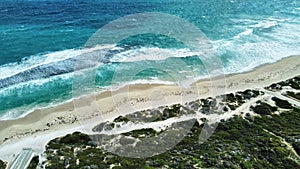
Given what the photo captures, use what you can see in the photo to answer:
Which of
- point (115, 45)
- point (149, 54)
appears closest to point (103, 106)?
point (149, 54)

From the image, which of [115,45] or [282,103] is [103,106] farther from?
[282,103]

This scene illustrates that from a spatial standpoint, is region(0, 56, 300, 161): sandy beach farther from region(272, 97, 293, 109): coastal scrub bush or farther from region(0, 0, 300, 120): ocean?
region(272, 97, 293, 109): coastal scrub bush

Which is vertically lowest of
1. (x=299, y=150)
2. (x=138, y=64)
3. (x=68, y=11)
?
(x=299, y=150)

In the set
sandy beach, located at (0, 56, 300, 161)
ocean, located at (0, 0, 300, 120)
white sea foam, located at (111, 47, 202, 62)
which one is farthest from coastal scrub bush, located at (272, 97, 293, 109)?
white sea foam, located at (111, 47, 202, 62)

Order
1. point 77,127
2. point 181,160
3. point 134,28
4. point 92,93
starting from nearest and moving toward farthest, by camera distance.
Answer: point 181,160 → point 77,127 → point 92,93 → point 134,28

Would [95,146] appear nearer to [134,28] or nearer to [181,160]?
[181,160]

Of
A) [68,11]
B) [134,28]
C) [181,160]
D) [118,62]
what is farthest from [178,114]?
[68,11]

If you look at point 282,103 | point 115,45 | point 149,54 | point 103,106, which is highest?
point 115,45
